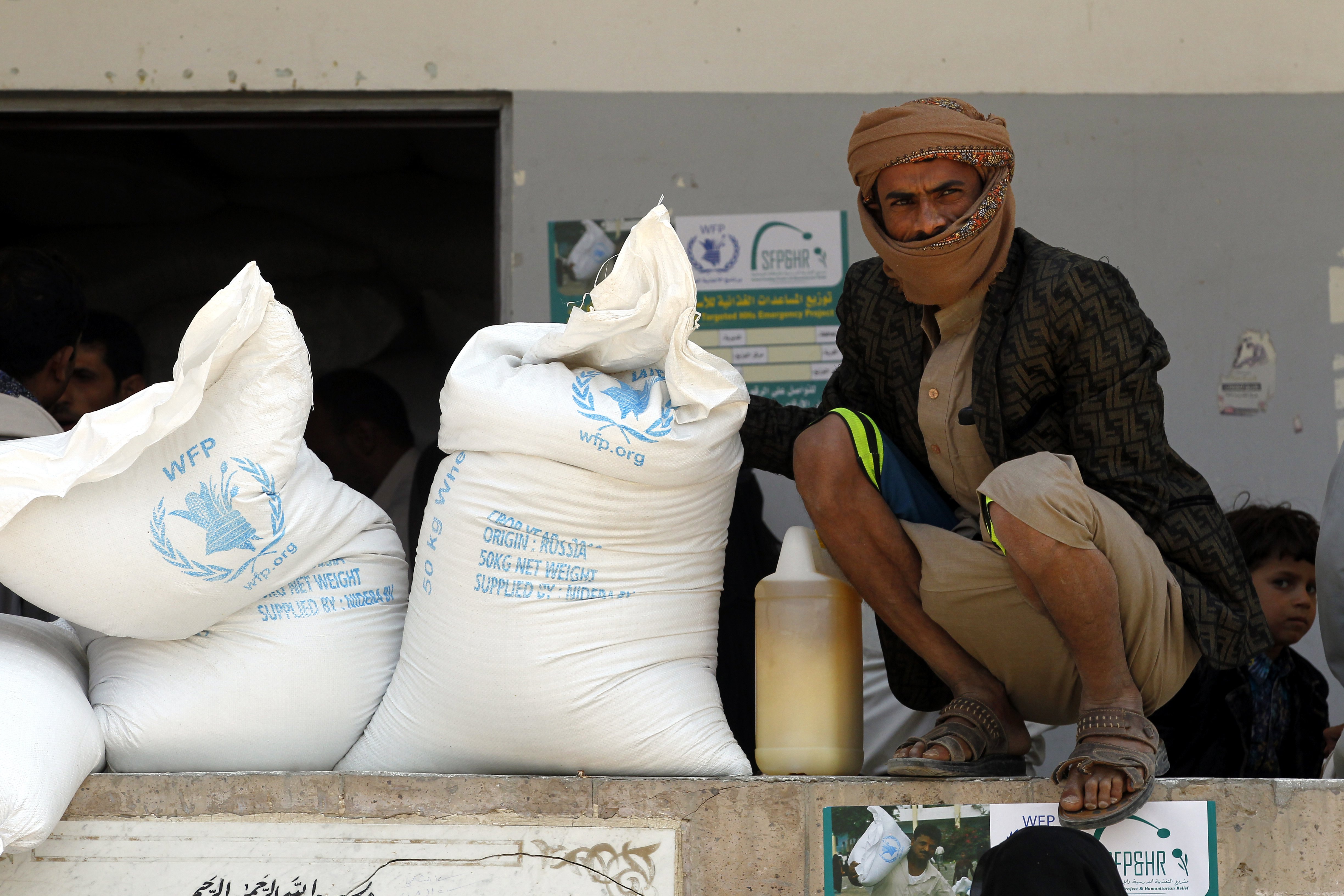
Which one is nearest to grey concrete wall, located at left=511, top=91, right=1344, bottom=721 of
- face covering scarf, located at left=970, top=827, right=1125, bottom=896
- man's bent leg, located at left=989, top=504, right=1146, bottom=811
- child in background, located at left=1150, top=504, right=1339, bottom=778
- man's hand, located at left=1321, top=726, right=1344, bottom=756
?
child in background, located at left=1150, top=504, right=1339, bottom=778

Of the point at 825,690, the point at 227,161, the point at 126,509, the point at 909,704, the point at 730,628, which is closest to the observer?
the point at 126,509

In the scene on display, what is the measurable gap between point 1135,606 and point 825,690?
481 mm

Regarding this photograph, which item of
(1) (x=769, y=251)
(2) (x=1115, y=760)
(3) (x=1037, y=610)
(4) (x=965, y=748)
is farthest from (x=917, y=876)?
(1) (x=769, y=251)

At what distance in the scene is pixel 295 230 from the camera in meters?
5.30

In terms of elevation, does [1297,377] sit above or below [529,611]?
above

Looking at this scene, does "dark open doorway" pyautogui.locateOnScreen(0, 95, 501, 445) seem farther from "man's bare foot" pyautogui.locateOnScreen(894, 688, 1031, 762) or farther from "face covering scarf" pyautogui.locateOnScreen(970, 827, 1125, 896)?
"face covering scarf" pyautogui.locateOnScreen(970, 827, 1125, 896)

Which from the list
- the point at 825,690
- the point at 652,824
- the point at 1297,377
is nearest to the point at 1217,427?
the point at 1297,377

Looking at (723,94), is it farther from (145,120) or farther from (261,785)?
(261,785)

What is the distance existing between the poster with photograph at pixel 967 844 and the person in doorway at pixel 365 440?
2.73 meters

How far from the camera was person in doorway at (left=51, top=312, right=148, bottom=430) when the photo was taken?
3.82 m

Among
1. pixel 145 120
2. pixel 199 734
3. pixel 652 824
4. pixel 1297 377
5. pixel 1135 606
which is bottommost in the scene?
pixel 652 824

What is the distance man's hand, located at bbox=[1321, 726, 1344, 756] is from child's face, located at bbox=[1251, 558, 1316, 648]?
19 centimetres

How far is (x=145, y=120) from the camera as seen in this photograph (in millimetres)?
3484

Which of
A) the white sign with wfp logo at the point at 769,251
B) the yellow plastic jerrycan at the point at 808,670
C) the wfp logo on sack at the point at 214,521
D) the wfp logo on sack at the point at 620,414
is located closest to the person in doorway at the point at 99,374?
the white sign with wfp logo at the point at 769,251
